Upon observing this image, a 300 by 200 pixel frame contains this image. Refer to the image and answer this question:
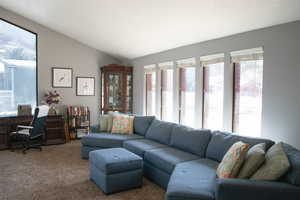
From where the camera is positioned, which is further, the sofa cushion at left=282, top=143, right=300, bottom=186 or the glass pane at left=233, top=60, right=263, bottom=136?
the glass pane at left=233, top=60, right=263, bottom=136

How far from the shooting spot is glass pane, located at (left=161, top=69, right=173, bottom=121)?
5.05m

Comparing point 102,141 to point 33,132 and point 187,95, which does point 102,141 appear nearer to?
point 33,132

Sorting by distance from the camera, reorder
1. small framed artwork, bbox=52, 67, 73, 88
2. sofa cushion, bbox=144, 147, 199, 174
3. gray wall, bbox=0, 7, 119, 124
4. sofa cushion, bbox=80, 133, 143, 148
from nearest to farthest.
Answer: sofa cushion, bbox=144, 147, 199, 174
sofa cushion, bbox=80, 133, 143, 148
gray wall, bbox=0, 7, 119, 124
small framed artwork, bbox=52, 67, 73, 88

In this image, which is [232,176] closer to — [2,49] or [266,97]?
[266,97]

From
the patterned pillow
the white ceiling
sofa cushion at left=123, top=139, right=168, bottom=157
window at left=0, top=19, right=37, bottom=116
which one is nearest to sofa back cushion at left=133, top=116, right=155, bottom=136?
the patterned pillow

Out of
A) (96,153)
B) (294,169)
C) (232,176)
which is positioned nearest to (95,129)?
(96,153)

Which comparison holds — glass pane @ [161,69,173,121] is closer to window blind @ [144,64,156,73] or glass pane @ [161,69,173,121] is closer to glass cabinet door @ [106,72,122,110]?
window blind @ [144,64,156,73]

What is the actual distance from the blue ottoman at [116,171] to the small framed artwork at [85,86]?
3.54m

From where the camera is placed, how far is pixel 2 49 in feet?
16.8

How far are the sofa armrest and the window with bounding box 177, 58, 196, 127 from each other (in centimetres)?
254

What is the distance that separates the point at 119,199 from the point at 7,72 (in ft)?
14.1

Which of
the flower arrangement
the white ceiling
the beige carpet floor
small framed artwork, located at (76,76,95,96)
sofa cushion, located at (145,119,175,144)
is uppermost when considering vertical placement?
the white ceiling

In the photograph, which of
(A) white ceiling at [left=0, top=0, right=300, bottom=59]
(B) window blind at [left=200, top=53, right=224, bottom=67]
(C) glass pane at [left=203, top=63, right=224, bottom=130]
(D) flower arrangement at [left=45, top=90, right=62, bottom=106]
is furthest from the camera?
(D) flower arrangement at [left=45, top=90, right=62, bottom=106]

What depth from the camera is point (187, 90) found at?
4578 mm
